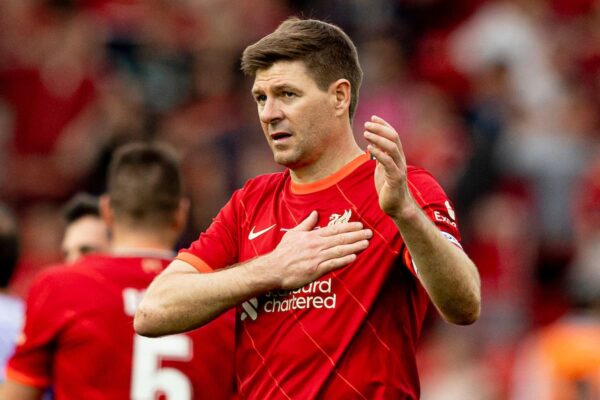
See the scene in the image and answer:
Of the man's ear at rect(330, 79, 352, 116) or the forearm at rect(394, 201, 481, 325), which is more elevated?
the man's ear at rect(330, 79, 352, 116)

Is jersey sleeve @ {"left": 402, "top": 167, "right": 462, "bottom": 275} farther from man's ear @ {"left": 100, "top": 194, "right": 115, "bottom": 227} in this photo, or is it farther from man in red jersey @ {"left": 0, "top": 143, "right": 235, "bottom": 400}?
man's ear @ {"left": 100, "top": 194, "right": 115, "bottom": 227}

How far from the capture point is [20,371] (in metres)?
5.50

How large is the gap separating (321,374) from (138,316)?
2.30ft

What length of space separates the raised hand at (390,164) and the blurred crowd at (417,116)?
5.94 metres

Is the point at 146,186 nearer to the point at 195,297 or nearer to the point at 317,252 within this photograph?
the point at 195,297

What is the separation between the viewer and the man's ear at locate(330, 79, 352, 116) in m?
4.63

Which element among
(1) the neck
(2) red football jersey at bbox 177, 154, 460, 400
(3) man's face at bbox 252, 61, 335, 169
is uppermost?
(3) man's face at bbox 252, 61, 335, 169

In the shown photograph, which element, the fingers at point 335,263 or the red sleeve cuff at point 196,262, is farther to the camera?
the red sleeve cuff at point 196,262

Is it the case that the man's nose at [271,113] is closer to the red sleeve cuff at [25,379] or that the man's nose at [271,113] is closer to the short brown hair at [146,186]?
the short brown hair at [146,186]

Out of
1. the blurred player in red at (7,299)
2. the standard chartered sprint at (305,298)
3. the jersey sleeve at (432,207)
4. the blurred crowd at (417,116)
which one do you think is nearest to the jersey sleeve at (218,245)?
the standard chartered sprint at (305,298)

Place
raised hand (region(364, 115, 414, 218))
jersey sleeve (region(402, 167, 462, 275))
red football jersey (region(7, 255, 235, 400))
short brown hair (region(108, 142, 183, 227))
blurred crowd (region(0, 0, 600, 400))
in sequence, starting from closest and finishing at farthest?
1. raised hand (region(364, 115, 414, 218))
2. jersey sleeve (region(402, 167, 462, 275))
3. red football jersey (region(7, 255, 235, 400))
4. short brown hair (region(108, 142, 183, 227))
5. blurred crowd (region(0, 0, 600, 400))

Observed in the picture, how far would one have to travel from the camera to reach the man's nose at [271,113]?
4543 mm

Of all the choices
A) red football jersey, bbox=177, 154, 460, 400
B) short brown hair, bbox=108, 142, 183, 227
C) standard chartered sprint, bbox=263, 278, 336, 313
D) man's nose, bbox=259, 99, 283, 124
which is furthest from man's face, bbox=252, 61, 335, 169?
short brown hair, bbox=108, 142, 183, 227

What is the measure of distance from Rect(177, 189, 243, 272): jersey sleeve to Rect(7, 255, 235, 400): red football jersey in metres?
0.87
